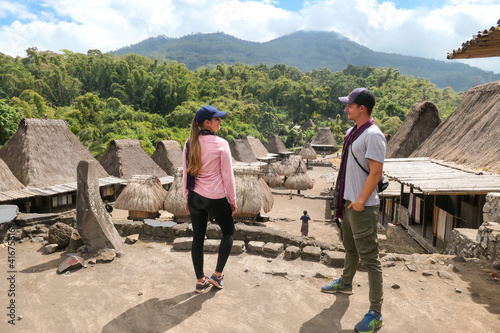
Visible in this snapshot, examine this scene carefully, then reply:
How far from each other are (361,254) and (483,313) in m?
1.36

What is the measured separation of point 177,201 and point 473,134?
380 inches

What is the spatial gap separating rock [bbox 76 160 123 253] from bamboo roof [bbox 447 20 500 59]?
201 inches

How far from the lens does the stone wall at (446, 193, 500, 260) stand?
465 cm

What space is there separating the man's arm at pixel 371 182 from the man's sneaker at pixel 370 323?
890 mm

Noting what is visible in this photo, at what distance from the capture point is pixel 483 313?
300cm

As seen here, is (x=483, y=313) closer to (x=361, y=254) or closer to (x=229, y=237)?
(x=361, y=254)

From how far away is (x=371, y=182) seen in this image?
2.64m

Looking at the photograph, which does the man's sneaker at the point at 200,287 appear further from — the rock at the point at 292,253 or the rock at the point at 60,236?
the rock at the point at 60,236

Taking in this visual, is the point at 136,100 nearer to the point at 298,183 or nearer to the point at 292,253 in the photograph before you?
the point at 298,183

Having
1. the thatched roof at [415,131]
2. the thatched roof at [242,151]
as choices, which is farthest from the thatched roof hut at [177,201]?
the thatched roof at [242,151]

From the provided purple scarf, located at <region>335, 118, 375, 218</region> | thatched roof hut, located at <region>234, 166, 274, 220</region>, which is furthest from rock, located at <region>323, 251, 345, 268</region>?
thatched roof hut, located at <region>234, 166, 274, 220</region>

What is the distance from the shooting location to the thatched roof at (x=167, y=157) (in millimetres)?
18250

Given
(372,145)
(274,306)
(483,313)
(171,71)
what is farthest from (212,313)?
(171,71)

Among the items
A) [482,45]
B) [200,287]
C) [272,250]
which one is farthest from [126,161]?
[482,45]
